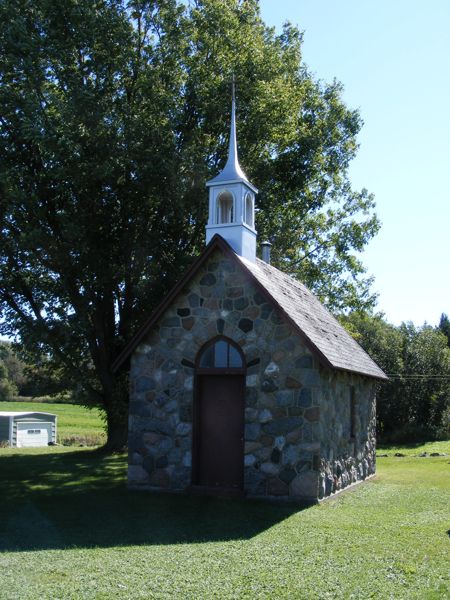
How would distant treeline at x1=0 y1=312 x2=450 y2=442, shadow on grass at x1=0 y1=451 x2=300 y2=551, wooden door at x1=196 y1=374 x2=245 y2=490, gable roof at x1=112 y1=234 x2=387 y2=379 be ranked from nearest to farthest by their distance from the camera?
shadow on grass at x1=0 y1=451 x2=300 y2=551
gable roof at x1=112 y1=234 x2=387 y2=379
wooden door at x1=196 y1=374 x2=245 y2=490
distant treeline at x1=0 y1=312 x2=450 y2=442

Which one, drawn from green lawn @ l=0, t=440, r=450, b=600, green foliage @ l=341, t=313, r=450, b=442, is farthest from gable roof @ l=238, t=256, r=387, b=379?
green foliage @ l=341, t=313, r=450, b=442

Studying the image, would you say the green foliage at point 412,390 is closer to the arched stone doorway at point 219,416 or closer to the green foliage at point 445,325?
the green foliage at point 445,325

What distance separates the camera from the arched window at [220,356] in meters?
14.1

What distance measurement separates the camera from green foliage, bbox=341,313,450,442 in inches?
1396

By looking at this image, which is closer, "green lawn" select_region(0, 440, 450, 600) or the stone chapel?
"green lawn" select_region(0, 440, 450, 600)

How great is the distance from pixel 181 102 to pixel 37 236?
6.18 meters

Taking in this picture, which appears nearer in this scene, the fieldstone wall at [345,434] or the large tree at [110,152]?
the fieldstone wall at [345,434]

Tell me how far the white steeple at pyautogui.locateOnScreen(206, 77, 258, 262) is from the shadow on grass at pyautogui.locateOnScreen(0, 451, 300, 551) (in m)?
5.46

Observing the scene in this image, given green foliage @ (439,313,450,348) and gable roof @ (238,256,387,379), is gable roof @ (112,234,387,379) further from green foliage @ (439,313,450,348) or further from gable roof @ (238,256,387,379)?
green foliage @ (439,313,450,348)

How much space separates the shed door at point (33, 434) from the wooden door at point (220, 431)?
15594mm

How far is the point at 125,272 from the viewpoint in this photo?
1880 cm

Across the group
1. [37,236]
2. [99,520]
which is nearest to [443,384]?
[37,236]

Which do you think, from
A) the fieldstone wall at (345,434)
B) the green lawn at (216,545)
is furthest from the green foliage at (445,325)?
the green lawn at (216,545)

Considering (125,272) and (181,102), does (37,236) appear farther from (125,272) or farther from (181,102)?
(181,102)
